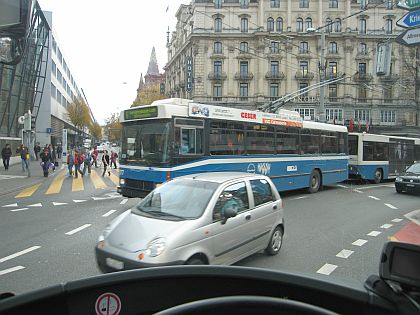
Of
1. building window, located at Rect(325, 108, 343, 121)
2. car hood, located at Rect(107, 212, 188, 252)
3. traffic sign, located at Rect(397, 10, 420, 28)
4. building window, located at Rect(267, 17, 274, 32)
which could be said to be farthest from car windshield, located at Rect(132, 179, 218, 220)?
building window, located at Rect(267, 17, 274, 32)

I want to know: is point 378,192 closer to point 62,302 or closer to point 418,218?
Result: point 418,218

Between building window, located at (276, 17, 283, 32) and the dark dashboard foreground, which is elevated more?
building window, located at (276, 17, 283, 32)

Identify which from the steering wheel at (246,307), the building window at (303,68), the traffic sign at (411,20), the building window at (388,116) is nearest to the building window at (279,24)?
the building window at (303,68)

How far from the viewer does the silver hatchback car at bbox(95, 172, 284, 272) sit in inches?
186

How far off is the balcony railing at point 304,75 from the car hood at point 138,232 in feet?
216

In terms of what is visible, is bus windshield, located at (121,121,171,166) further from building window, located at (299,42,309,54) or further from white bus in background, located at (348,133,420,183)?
building window, located at (299,42,309,54)

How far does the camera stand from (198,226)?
513cm

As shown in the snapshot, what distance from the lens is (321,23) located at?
66.8m

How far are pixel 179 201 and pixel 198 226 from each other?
0.77 m

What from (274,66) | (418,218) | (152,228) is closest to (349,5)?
(274,66)

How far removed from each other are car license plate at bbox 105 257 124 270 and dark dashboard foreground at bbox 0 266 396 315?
118 inches

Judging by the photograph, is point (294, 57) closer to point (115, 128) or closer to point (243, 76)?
point (243, 76)

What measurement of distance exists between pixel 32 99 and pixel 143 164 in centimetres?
3084

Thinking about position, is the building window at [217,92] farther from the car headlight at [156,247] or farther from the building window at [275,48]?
the car headlight at [156,247]
